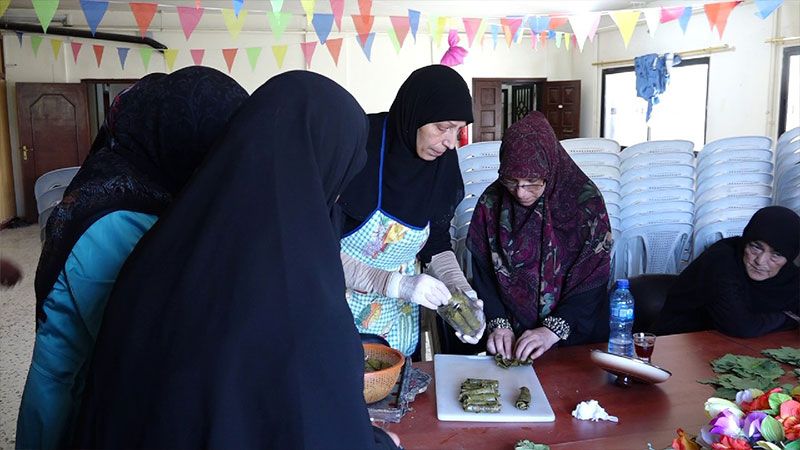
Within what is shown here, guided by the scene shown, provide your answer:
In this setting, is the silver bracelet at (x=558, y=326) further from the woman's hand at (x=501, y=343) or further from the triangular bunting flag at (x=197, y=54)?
the triangular bunting flag at (x=197, y=54)

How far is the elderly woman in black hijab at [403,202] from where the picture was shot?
177 cm

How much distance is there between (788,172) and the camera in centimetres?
282

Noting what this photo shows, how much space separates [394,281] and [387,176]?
0.31 meters

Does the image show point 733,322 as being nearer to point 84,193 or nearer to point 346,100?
point 346,100

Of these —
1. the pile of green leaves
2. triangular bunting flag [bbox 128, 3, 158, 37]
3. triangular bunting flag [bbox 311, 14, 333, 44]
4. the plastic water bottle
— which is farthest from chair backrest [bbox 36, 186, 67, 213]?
triangular bunting flag [bbox 311, 14, 333, 44]

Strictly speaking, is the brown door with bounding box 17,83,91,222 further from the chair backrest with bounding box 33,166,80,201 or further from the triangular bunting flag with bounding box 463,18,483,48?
the chair backrest with bounding box 33,166,80,201

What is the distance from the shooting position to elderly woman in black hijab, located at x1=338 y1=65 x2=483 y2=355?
1.77 meters

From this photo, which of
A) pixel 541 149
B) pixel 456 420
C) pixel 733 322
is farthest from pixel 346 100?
pixel 733 322

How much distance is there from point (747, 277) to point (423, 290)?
1.21 m

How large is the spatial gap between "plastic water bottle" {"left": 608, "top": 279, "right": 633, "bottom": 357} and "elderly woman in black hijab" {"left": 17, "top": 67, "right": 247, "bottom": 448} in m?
1.11

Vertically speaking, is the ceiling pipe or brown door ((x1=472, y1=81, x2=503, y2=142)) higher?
the ceiling pipe

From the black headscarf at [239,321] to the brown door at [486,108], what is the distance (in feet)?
30.7

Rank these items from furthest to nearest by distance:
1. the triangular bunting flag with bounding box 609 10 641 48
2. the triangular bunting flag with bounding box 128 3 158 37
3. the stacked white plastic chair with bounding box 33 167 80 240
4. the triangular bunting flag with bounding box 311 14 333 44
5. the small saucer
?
the triangular bunting flag with bounding box 311 14 333 44 < the triangular bunting flag with bounding box 609 10 641 48 < the triangular bunting flag with bounding box 128 3 158 37 < the stacked white plastic chair with bounding box 33 167 80 240 < the small saucer

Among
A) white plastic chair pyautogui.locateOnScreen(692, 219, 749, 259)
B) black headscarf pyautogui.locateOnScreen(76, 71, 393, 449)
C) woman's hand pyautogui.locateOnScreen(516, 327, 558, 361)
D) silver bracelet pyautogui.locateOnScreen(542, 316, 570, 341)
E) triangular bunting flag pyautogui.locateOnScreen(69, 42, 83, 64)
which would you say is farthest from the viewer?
triangular bunting flag pyautogui.locateOnScreen(69, 42, 83, 64)
